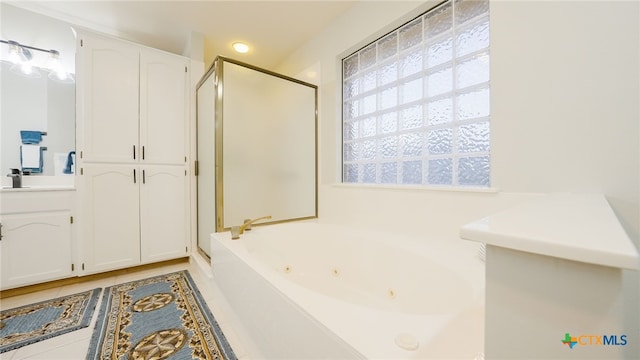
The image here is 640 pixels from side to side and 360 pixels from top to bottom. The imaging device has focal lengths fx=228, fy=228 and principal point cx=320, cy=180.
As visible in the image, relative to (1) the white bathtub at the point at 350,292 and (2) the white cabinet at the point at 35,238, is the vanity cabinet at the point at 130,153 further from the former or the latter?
(1) the white bathtub at the point at 350,292

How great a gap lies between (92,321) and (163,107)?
1.76 meters

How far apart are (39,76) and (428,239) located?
133 inches

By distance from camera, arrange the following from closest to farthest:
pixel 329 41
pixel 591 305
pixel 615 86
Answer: pixel 591 305
pixel 615 86
pixel 329 41

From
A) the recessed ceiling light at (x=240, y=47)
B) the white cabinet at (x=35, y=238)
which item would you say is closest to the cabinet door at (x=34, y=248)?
the white cabinet at (x=35, y=238)

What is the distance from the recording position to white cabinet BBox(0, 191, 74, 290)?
5.32 feet

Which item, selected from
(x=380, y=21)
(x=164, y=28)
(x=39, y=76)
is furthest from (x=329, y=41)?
(x=39, y=76)

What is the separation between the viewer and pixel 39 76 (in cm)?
196

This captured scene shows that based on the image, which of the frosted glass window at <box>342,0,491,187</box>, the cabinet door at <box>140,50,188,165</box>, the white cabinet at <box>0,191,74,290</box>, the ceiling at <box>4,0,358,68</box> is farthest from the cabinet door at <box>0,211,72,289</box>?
the frosted glass window at <box>342,0,491,187</box>

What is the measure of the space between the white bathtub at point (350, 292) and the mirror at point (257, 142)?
280mm

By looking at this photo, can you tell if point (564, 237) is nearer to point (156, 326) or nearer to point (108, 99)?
point (156, 326)

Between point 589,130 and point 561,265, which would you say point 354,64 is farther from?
point 561,265

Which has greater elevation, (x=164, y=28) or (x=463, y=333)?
(x=164, y=28)

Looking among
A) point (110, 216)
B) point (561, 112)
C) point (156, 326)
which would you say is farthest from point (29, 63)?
point (561, 112)

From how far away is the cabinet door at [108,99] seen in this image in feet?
6.08
